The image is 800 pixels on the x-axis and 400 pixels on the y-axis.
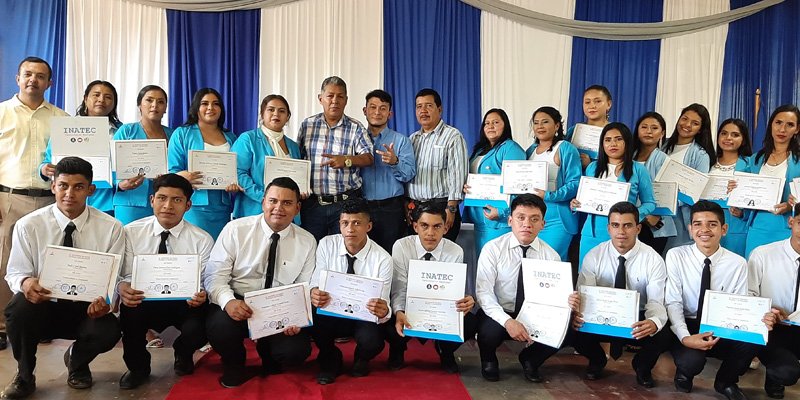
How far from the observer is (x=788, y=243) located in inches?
127

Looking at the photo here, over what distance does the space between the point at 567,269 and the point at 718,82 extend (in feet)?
14.2

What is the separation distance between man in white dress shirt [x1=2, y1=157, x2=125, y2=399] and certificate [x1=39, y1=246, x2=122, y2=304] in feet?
0.15

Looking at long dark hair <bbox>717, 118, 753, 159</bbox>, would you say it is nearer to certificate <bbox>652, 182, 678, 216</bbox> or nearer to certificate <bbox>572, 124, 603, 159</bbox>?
certificate <bbox>652, 182, 678, 216</bbox>

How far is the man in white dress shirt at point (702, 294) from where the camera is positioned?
9.82 feet

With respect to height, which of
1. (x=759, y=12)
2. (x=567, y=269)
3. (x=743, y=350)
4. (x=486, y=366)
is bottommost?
(x=486, y=366)

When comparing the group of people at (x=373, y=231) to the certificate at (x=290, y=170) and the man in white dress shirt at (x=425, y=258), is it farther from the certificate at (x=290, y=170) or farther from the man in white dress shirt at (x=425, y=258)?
the certificate at (x=290, y=170)

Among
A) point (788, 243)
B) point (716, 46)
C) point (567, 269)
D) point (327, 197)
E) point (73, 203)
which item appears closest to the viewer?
point (73, 203)

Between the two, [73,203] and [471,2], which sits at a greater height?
[471,2]

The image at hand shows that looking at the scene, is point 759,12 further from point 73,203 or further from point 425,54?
point 73,203

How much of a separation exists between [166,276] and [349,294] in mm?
966

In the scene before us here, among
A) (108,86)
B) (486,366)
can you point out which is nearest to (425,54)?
(108,86)

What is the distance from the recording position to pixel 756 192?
12.6 ft

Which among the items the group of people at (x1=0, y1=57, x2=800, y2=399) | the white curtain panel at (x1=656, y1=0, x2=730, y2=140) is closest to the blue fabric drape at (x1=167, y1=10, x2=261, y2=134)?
the group of people at (x1=0, y1=57, x2=800, y2=399)

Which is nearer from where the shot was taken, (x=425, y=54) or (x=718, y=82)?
(x=425, y=54)
